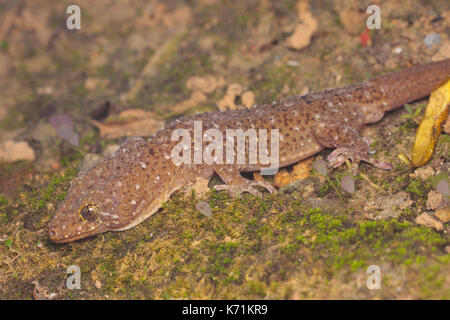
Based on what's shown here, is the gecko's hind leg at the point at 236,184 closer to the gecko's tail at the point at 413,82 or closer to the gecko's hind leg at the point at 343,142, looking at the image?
the gecko's hind leg at the point at 343,142

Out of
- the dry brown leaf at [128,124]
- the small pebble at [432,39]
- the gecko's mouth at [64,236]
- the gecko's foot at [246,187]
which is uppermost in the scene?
the small pebble at [432,39]

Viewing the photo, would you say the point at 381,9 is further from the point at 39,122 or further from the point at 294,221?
the point at 39,122

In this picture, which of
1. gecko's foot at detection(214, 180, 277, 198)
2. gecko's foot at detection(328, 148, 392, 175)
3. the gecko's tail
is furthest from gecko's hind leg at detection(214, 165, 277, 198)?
the gecko's tail

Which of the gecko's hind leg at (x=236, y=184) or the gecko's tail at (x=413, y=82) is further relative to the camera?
the gecko's tail at (x=413, y=82)

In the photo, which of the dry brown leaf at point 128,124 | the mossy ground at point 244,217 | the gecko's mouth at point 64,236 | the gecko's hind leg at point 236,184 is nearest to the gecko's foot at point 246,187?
the gecko's hind leg at point 236,184

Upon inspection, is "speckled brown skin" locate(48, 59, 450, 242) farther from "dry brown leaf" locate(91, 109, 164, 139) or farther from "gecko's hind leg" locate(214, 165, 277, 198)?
"dry brown leaf" locate(91, 109, 164, 139)

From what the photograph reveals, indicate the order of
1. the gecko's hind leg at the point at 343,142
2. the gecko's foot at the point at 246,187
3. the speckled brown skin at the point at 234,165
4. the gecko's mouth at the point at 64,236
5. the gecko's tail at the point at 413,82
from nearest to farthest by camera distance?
1. the gecko's mouth at the point at 64,236
2. the speckled brown skin at the point at 234,165
3. the gecko's foot at the point at 246,187
4. the gecko's hind leg at the point at 343,142
5. the gecko's tail at the point at 413,82
